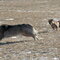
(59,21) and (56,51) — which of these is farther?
(59,21)

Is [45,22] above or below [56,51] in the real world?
below

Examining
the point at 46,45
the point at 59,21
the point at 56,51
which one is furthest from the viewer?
the point at 59,21

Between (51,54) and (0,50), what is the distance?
2.17 meters

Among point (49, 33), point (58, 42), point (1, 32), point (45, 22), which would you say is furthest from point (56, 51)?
point (45, 22)

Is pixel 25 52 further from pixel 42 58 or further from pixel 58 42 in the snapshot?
pixel 58 42

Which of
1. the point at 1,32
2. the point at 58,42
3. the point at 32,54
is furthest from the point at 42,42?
the point at 32,54

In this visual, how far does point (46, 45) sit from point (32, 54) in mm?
1885

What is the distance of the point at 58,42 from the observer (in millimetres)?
14492

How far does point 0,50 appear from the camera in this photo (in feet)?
42.7

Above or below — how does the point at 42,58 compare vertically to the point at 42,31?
above

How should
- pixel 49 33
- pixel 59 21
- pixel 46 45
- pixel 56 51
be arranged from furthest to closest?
pixel 59 21
pixel 49 33
pixel 46 45
pixel 56 51

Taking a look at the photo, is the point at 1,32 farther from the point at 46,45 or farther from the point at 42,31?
the point at 42,31

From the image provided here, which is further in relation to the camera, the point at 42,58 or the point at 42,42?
the point at 42,42

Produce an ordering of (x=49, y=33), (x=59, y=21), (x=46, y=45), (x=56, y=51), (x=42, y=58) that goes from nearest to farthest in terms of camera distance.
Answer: (x=42, y=58), (x=56, y=51), (x=46, y=45), (x=49, y=33), (x=59, y=21)
